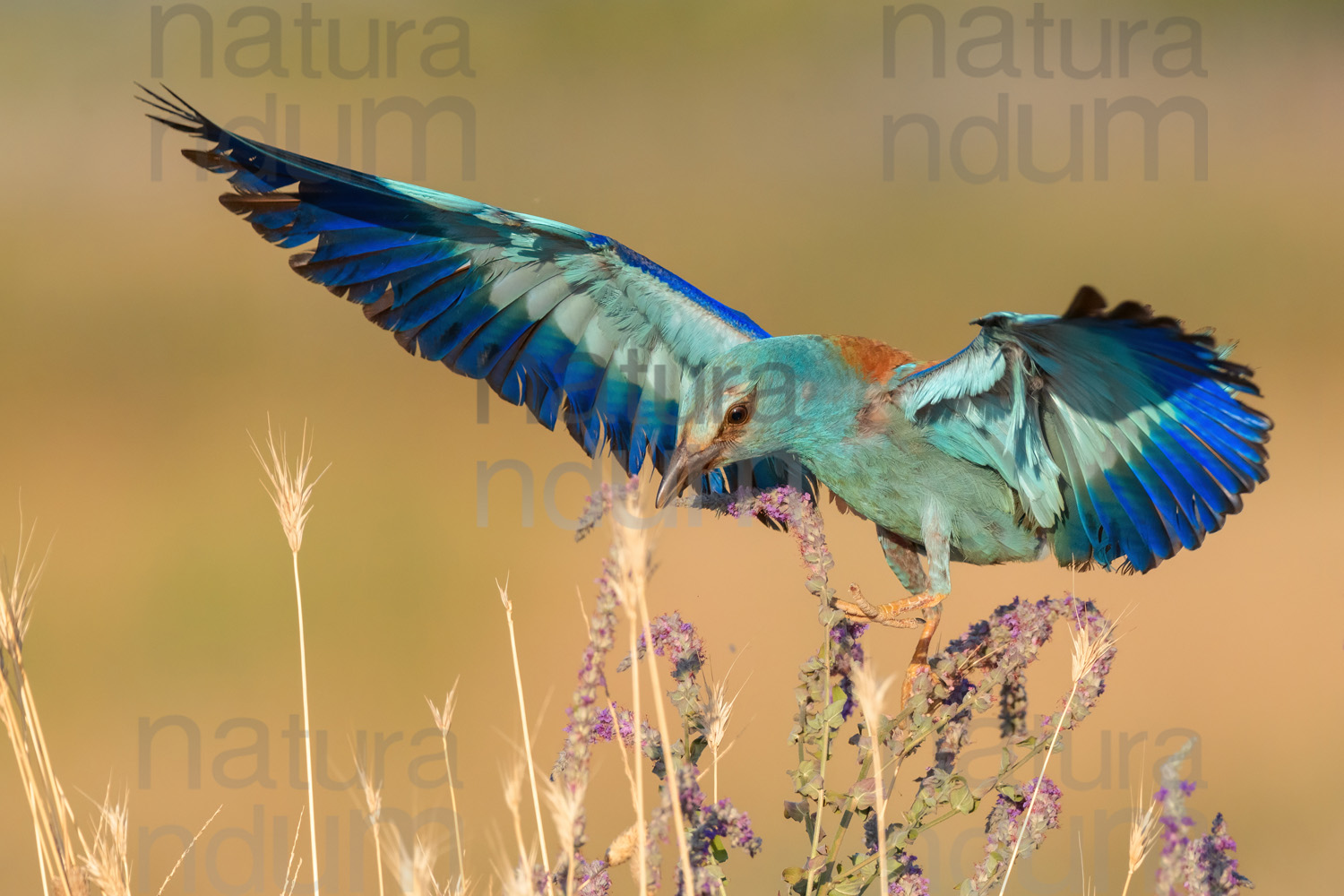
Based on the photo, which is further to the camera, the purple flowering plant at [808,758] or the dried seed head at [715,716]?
the dried seed head at [715,716]

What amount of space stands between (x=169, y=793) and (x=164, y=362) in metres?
5.03

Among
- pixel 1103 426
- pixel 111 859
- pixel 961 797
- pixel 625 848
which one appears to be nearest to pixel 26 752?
pixel 111 859

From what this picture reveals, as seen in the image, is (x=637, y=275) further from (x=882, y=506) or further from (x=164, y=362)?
(x=164, y=362)

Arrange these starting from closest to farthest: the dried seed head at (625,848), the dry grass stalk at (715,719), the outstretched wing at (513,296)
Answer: the dried seed head at (625,848) < the dry grass stalk at (715,719) < the outstretched wing at (513,296)

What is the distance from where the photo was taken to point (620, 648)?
280 inches

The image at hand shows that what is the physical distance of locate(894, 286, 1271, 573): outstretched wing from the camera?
3135 millimetres

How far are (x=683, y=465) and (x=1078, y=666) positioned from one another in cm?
143

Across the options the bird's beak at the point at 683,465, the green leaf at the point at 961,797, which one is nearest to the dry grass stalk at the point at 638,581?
the green leaf at the point at 961,797

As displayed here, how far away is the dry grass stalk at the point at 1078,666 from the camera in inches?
101

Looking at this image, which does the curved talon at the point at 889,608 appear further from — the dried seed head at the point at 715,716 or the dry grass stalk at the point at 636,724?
the dry grass stalk at the point at 636,724

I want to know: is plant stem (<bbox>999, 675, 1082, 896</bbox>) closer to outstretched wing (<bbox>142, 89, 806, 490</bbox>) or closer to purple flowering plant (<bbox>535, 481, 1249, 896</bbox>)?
purple flowering plant (<bbox>535, 481, 1249, 896</bbox>)

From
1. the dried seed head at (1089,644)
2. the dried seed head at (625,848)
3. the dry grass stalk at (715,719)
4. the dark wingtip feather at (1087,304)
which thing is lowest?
the dried seed head at (625,848)

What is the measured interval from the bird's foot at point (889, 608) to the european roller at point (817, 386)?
0.01 meters

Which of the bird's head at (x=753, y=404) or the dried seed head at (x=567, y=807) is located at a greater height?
the bird's head at (x=753, y=404)
